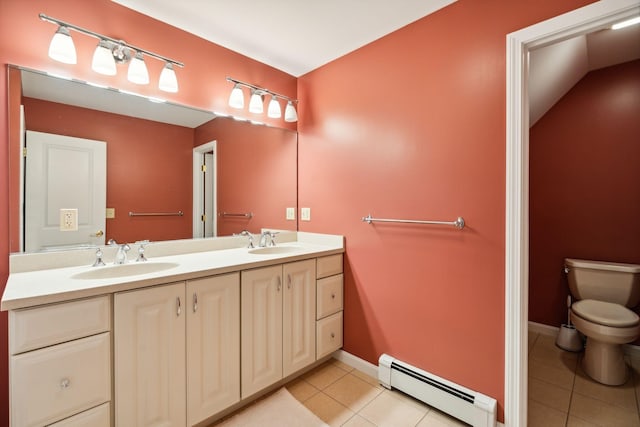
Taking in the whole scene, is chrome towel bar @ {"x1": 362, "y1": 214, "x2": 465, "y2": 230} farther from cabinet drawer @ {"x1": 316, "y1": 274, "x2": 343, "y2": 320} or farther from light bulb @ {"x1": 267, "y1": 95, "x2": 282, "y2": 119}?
light bulb @ {"x1": 267, "y1": 95, "x2": 282, "y2": 119}

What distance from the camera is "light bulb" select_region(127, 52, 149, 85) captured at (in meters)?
1.56

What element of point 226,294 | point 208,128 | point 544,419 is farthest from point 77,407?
point 544,419

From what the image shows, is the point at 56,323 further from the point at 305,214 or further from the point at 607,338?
the point at 607,338

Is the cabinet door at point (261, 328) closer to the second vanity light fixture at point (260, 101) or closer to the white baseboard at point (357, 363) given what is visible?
the white baseboard at point (357, 363)

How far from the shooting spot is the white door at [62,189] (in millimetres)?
1354

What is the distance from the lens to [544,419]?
5.07ft

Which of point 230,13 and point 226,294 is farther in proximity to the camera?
point 230,13

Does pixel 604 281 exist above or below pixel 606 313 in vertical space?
above

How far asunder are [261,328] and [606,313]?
2.32 metres

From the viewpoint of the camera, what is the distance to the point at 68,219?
4.77 feet

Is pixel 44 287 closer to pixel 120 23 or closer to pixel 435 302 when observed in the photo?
Result: pixel 120 23

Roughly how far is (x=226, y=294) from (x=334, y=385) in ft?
3.34

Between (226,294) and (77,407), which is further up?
(226,294)

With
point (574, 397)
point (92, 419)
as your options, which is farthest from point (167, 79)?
point (574, 397)
